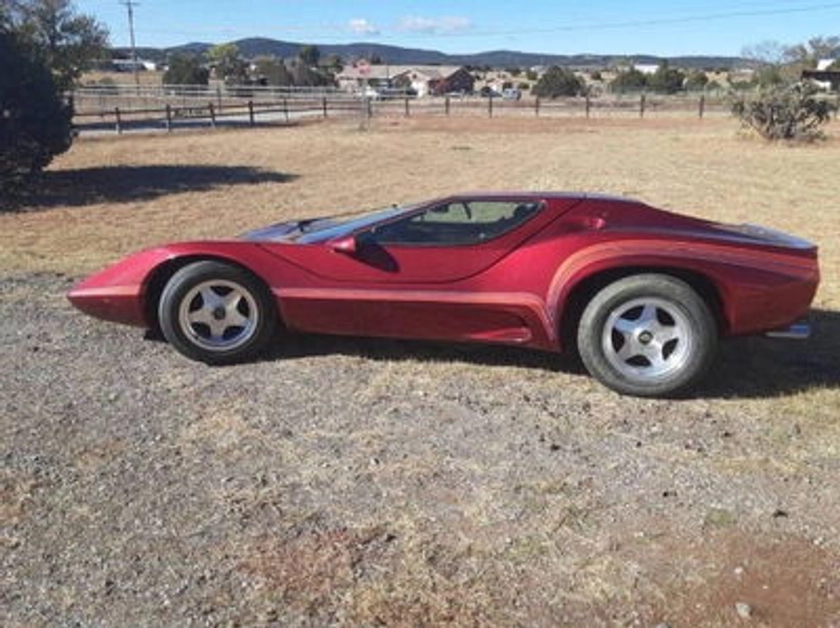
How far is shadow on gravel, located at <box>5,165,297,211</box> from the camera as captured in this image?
51.8 feet

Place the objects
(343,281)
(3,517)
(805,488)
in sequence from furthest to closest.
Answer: (343,281) → (805,488) → (3,517)

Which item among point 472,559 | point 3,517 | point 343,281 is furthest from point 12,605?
point 343,281

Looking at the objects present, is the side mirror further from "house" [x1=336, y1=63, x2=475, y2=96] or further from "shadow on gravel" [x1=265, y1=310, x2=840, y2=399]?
"house" [x1=336, y1=63, x2=475, y2=96]

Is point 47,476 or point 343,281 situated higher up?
point 343,281

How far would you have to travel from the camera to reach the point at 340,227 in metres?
5.98

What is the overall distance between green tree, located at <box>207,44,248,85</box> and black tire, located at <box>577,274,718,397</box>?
260 ft

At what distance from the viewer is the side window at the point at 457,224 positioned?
18.3 feet

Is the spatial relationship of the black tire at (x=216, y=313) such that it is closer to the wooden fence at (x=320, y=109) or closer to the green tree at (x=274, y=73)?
the wooden fence at (x=320, y=109)

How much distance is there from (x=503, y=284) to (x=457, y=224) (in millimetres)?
461

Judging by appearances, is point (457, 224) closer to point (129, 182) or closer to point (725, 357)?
point (725, 357)

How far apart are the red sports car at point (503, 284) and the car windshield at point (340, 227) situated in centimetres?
2

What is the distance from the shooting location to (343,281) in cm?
571

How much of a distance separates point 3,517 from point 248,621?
128 centimetres

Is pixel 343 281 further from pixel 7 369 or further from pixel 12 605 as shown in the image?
pixel 12 605
